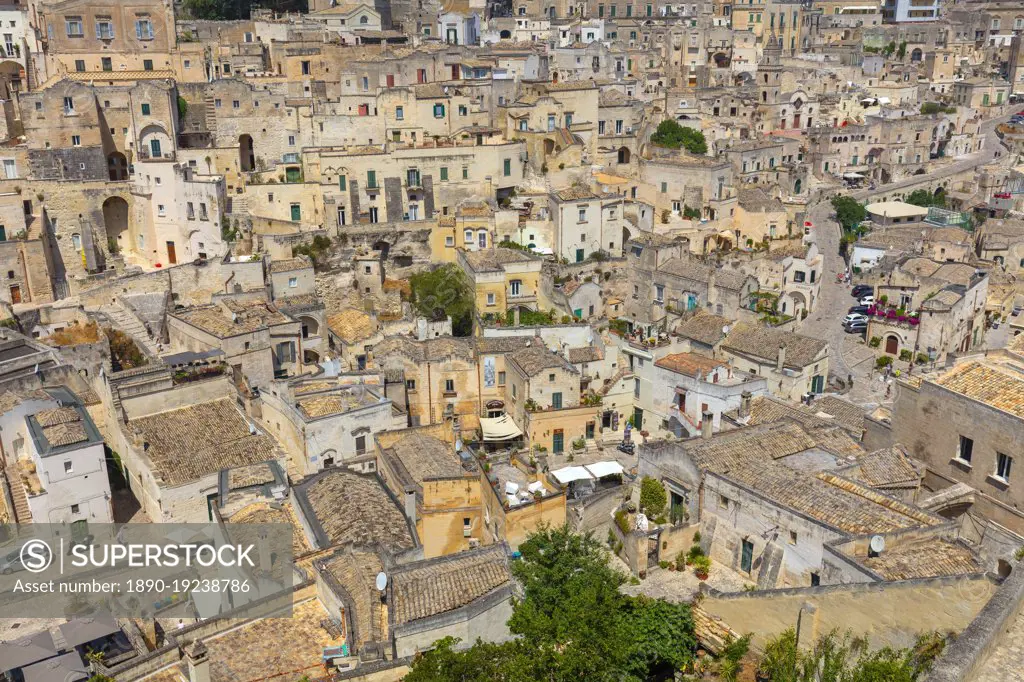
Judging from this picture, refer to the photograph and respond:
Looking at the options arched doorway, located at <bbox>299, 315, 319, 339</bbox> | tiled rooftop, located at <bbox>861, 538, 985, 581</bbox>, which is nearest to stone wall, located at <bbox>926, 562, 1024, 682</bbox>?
tiled rooftop, located at <bbox>861, 538, 985, 581</bbox>

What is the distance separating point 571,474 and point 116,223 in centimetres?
3085

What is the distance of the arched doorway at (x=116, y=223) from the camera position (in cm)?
4772

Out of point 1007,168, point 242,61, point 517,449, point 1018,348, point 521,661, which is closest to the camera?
point 521,661

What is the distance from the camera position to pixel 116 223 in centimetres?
4825

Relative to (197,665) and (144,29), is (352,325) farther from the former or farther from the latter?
(144,29)

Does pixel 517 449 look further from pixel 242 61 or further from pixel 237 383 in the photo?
pixel 242 61

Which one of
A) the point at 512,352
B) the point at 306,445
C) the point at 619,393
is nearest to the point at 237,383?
the point at 306,445

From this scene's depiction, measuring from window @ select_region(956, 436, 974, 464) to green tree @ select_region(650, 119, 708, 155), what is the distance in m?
39.4

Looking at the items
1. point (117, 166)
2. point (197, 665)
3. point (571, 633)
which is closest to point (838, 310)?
point (571, 633)

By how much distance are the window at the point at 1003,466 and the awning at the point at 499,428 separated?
52.3 feet

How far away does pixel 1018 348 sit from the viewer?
27234 millimetres

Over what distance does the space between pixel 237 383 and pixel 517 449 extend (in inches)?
410

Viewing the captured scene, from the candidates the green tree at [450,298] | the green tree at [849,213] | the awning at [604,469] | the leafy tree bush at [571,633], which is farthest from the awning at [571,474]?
the green tree at [849,213]

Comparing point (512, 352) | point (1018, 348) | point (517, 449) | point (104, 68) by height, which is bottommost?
point (517, 449)
